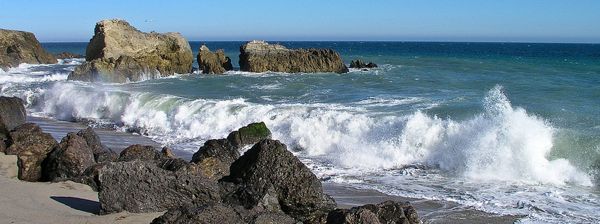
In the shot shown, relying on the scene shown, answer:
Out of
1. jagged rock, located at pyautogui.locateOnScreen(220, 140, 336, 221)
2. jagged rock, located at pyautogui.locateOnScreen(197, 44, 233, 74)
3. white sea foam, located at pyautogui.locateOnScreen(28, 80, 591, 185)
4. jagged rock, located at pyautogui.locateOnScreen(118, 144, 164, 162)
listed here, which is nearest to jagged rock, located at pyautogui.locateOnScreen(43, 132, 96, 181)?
jagged rock, located at pyautogui.locateOnScreen(118, 144, 164, 162)

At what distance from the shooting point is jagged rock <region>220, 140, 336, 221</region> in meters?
6.72

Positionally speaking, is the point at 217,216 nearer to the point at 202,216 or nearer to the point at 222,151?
the point at 202,216

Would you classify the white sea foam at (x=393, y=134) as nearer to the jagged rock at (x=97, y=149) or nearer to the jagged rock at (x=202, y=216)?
the jagged rock at (x=97, y=149)

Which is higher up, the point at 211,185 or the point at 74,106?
the point at 211,185

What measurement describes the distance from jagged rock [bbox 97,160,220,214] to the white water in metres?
3.75

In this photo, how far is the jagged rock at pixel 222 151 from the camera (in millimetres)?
8609

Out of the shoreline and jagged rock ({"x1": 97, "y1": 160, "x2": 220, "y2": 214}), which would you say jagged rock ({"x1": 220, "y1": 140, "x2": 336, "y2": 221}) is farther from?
the shoreline

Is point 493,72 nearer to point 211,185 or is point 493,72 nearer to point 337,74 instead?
point 337,74

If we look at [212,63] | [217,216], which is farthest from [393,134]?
[212,63]

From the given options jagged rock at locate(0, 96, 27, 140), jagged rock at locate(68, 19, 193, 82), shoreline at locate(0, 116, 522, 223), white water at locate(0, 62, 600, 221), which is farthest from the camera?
jagged rock at locate(68, 19, 193, 82)

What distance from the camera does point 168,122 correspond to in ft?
57.5

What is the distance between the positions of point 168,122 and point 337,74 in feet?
58.5

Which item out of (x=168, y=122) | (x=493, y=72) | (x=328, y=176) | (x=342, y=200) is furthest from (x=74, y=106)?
(x=493, y=72)

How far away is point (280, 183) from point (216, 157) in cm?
284
